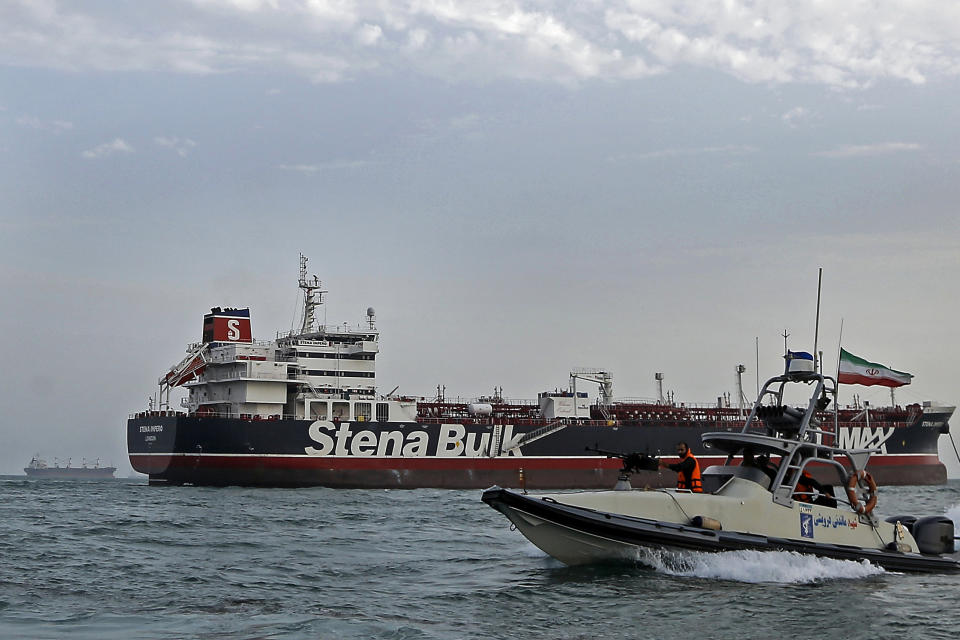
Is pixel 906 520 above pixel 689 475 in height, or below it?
below

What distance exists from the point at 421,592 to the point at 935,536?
8274mm

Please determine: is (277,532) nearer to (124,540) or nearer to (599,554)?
(124,540)

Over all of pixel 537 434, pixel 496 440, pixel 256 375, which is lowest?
pixel 496 440

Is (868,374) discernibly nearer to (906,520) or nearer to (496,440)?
(496,440)

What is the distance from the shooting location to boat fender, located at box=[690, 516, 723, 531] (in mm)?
14867

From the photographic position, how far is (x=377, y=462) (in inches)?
1890

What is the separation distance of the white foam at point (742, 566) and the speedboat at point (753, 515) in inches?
4.5

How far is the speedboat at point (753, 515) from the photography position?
14.8m

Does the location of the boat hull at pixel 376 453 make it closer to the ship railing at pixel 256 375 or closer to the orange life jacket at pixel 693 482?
the ship railing at pixel 256 375

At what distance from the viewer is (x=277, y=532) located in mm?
22750

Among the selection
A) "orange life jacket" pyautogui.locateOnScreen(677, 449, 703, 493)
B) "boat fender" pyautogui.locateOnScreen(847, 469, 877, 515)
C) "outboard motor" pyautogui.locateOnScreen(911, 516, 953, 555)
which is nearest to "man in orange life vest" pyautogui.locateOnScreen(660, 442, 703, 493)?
"orange life jacket" pyautogui.locateOnScreen(677, 449, 703, 493)

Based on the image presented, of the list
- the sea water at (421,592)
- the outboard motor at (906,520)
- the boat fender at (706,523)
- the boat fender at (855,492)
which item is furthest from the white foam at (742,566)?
the outboard motor at (906,520)

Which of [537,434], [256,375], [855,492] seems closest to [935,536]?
[855,492]

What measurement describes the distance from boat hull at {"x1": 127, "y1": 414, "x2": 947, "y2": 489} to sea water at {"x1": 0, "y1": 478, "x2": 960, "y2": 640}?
959 inches
